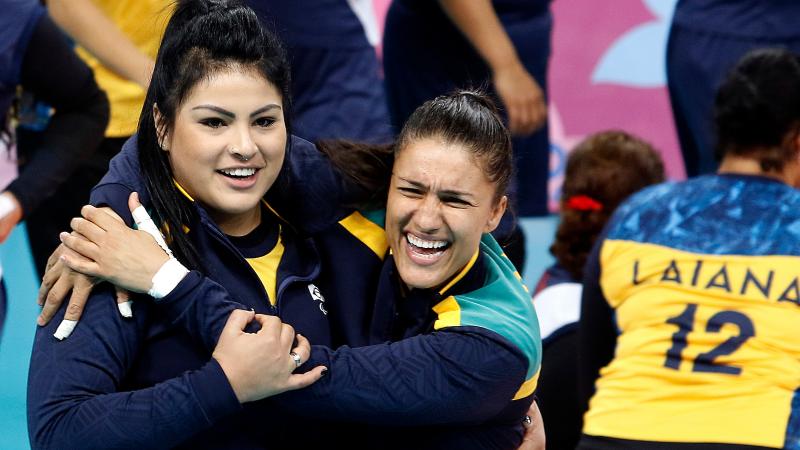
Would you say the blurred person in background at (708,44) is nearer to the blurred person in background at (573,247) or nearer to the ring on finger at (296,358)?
the blurred person in background at (573,247)

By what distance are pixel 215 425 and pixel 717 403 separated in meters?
1.06

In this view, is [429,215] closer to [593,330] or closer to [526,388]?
[526,388]

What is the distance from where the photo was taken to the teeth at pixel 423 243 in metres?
2.45

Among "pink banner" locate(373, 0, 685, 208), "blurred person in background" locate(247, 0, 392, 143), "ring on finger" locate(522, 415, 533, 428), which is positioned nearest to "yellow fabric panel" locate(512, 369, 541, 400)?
"ring on finger" locate(522, 415, 533, 428)

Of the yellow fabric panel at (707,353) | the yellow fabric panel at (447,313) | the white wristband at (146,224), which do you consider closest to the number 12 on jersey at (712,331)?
the yellow fabric panel at (707,353)

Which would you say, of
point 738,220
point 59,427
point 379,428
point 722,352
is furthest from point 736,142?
point 59,427

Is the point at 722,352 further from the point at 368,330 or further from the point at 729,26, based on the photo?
the point at 729,26

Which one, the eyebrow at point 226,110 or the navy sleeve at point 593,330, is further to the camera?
the navy sleeve at point 593,330

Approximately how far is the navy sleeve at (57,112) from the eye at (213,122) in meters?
1.13

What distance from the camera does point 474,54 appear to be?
401cm

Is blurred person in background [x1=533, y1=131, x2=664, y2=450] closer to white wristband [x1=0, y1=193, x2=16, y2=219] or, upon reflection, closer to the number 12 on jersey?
the number 12 on jersey

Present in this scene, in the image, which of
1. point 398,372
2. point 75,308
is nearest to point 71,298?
point 75,308

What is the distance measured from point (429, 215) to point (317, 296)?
243 mm

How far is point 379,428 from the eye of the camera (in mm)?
2418
